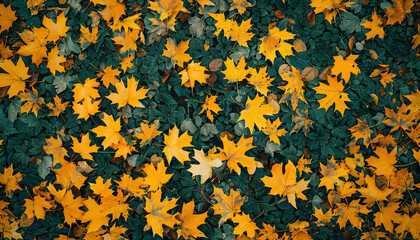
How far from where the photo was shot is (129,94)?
49.6 inches

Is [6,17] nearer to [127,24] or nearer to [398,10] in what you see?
[127,24]

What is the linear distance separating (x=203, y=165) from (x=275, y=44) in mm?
645

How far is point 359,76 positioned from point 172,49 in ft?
2.88

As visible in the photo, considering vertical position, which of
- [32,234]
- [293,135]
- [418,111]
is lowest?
[32,234]

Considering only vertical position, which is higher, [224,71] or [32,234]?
[224,71]

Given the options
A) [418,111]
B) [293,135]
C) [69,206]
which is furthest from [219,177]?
[418,111]

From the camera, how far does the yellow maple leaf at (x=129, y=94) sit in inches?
49.3

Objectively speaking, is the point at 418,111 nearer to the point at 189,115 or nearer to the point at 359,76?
the point at 359,76

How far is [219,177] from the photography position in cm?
128

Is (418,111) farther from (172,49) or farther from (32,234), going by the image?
(32,234)

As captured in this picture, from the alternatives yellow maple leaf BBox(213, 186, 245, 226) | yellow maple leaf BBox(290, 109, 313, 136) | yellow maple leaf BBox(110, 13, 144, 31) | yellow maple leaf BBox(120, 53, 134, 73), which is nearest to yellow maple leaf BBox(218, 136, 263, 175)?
yellow maple leaf BBox(213, 186, 245, 226)

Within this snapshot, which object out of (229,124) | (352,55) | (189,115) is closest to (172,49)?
(189,115)

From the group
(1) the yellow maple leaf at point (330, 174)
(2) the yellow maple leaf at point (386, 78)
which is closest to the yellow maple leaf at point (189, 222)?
(1) the yellow maple leaf at point (330, 174)

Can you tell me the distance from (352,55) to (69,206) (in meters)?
1.48
